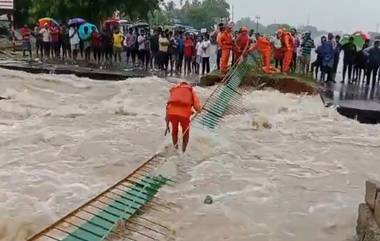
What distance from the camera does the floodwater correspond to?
279 inches

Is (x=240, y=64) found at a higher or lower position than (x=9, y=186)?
higher

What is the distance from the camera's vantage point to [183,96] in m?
8.53

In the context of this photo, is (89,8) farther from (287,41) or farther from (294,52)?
(287,41)

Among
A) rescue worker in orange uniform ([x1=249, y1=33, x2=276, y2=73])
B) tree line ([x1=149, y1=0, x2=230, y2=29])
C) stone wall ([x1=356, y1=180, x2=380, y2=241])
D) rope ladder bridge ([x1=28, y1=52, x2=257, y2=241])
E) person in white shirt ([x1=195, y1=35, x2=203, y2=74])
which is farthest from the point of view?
tree line ([x1=149, y1=0, x2=230, y2=29])

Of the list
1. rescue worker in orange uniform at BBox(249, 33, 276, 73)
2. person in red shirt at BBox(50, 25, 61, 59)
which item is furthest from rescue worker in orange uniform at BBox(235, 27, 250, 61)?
person in red shirt at BBox(50, 25, 61, 59)

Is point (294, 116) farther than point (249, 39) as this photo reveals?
No

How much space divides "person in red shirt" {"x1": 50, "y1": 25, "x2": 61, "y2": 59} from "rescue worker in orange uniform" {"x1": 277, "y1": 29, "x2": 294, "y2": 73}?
773cm

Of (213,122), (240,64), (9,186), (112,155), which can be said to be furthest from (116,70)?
(9,186)

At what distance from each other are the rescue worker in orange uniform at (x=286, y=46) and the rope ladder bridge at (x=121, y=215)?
27.0 feet

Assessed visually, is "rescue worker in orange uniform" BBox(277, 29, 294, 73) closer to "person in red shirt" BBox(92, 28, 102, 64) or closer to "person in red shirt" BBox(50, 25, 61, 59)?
"person in red shirt" BBox(92, 28, 102, 64)

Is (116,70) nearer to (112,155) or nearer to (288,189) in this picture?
(112,155)

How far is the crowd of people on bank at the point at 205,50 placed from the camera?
1623 cm

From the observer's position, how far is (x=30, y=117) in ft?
41.3

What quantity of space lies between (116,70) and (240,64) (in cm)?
425
